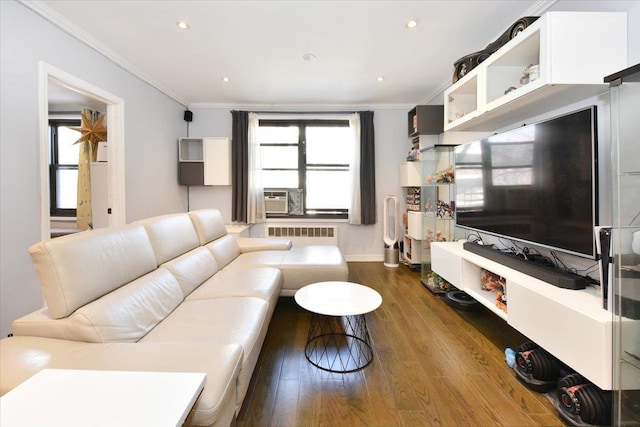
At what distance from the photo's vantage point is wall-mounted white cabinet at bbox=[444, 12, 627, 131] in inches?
60.3

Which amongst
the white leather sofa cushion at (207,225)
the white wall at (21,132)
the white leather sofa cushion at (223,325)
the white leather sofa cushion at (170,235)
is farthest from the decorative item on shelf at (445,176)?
the white wall at (21,132)

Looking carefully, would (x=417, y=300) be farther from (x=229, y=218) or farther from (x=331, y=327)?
(x=229, y=218)

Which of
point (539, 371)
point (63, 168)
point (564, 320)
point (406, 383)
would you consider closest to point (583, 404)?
point (539, 371)

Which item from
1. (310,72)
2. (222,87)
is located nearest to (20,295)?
(222,87)

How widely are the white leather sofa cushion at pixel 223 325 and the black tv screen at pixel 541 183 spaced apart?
1.88m

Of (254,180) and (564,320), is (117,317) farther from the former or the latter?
(254,180)

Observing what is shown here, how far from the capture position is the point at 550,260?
1930 millimetres

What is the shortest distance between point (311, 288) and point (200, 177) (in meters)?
3.09

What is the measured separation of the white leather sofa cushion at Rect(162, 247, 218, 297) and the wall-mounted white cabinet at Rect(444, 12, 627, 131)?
8.25ft

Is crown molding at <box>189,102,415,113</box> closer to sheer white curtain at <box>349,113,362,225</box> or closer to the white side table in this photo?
sheer white curtain at <box>349,113,362,225</box>

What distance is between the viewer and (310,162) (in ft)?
15.3

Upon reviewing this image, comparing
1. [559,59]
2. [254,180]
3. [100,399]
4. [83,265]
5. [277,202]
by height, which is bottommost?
[100,399]

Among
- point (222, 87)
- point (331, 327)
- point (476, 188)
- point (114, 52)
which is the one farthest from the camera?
point (222, 87)

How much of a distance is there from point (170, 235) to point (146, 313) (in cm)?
71
